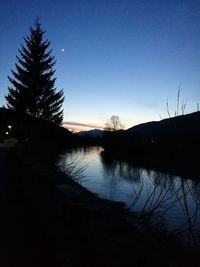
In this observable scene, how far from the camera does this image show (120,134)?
267 ft

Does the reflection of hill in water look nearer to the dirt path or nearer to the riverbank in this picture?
the riverbank

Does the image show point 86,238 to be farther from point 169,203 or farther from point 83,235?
point 169,203

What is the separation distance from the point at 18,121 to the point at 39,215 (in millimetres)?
35710

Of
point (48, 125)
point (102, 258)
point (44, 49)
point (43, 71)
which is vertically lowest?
point (102, 258)

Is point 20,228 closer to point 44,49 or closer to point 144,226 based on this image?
point 144,226

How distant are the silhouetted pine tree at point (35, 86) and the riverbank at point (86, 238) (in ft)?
112

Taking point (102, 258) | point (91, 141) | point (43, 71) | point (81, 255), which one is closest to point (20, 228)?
point (81, 255)

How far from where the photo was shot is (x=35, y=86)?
4166 cm

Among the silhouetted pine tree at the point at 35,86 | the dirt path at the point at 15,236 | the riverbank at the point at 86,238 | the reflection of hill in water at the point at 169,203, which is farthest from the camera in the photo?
the silhouetted pine tree at the point at 35,86

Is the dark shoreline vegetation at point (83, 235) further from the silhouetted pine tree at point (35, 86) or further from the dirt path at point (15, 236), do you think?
the silhouetted pine tree at point (35, 86)

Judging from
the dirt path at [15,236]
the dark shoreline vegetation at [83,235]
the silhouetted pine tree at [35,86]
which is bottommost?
the dirt path at [15,236]

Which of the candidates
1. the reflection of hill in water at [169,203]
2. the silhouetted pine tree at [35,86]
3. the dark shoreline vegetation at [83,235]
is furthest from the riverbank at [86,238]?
the silhouetted pine tree at [35,86]

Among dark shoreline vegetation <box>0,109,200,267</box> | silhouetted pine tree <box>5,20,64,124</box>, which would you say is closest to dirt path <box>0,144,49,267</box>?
dark shoreline vegetation <box>0,109,200,267</box>

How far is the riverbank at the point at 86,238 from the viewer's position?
12.6 ft
